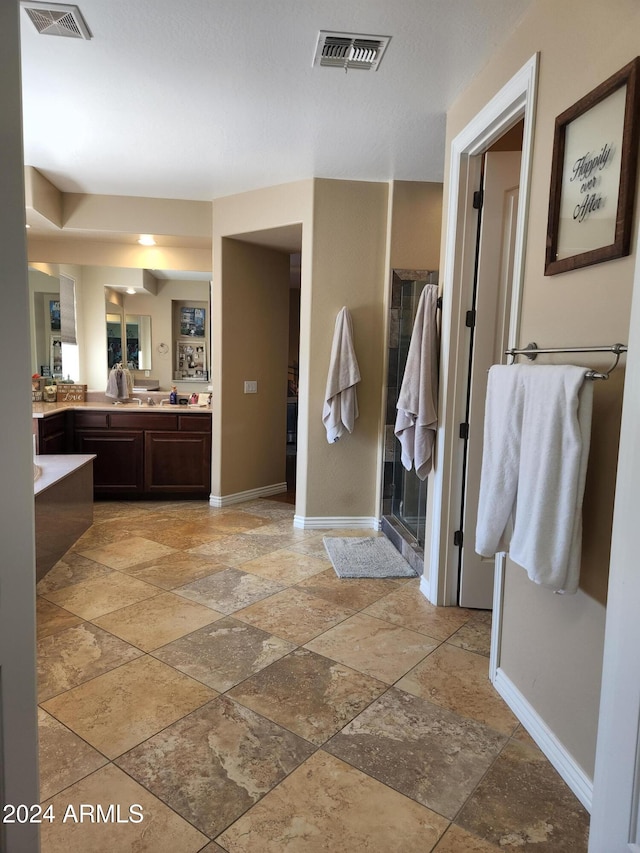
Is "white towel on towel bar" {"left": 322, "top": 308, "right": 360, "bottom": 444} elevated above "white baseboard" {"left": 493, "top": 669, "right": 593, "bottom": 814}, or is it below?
above

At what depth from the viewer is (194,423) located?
4.99 meters

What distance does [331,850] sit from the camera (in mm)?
1462

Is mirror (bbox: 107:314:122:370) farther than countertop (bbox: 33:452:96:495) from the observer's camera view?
Yes

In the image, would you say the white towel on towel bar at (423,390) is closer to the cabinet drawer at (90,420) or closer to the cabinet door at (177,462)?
the cabinet door at (177,462)

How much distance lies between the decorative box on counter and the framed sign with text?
4752mm

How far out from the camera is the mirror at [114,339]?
17.9ft

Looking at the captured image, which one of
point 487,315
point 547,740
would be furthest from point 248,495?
point 547,740

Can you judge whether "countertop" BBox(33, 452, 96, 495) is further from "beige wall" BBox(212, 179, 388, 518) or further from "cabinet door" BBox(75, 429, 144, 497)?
"beige wall" BBox(212, 179, 388, 518)

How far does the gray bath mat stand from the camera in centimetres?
341

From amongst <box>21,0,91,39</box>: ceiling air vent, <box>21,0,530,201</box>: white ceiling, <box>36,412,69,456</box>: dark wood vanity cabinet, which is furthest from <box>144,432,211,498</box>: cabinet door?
<box>21,0,91,39</box>: ceiling air vent

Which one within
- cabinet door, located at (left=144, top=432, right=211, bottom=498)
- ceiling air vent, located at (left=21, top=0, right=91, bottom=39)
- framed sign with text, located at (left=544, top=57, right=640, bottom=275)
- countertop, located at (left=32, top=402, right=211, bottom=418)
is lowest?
cabinet door, located at (left=144, top=432, right=211, bottom=498)

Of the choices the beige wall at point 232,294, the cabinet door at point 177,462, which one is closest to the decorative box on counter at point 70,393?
the cabinet door at point 177,462

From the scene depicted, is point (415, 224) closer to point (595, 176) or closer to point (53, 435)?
point (595, 176)

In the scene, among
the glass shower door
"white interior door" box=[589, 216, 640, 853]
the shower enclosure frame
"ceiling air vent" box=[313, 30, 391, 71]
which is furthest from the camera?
the glass shower door
